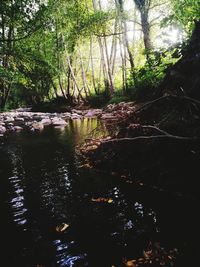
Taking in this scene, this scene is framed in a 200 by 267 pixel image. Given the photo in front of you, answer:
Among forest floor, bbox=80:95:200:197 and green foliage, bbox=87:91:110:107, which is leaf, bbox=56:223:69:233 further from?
green foliage, bbox=87:91:110:107

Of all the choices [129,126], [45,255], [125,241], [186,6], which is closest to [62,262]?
[45,255]

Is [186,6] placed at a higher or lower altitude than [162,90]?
higher

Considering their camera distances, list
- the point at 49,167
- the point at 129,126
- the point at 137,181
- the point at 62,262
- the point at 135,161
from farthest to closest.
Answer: the point at 49,167
the point at 129,126
the point at 135,161
the point at 137,181
the point at 62,262

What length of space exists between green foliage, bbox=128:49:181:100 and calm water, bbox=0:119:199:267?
4.30m

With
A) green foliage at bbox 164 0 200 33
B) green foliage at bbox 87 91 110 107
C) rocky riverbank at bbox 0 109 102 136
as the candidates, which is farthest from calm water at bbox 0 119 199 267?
green foliage at bbox 87 91 110 107

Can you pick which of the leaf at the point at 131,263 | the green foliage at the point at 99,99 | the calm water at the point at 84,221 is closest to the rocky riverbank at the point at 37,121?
the green foliage at the point at 99,99

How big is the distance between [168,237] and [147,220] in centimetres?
47

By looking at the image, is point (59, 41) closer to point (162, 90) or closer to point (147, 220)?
point (162, 90)

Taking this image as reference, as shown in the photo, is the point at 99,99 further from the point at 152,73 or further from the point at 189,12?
the point at 189,12

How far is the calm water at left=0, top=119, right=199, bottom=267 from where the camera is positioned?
3.07 meters

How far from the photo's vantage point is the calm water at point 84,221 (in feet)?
10.1

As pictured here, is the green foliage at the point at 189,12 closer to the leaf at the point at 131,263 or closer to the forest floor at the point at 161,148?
the forest floor at the point at 161,148

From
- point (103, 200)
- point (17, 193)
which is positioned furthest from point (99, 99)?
point (103, 200)

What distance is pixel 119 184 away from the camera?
506 cm
